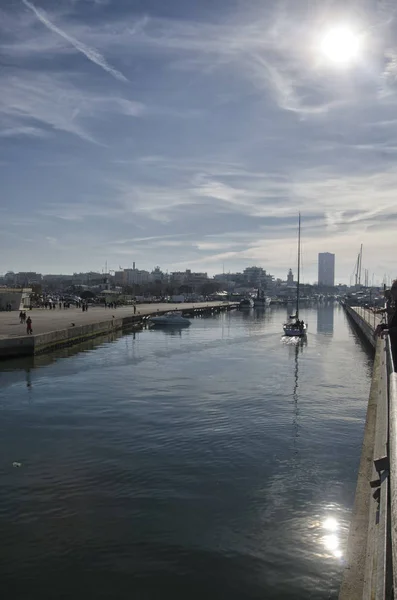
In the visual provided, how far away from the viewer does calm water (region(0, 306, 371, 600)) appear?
941 centimetres

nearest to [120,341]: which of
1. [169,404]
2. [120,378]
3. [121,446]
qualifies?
[120,378]

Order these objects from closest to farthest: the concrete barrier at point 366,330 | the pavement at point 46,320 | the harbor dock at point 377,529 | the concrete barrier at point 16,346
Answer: the harbor dock at point 377,529 → the concrete barrier at point 16,346 → the pavement at point 46,320 → the concrete barrier at point 366,330

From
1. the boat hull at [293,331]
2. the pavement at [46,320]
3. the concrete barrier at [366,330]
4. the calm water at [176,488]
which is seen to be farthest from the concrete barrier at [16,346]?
the boat hull at [293,331]

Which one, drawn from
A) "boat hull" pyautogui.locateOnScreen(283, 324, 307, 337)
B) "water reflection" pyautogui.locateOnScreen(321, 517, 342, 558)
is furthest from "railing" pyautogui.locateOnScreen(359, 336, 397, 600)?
"boat hull" pyautogui.locateOnScreen(283, 324, 307, 337)

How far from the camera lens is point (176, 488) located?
1338cm

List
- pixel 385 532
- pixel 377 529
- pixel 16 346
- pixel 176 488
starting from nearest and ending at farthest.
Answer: pixel 385 532
pixel 377 529
pixel 176 488
pixel 16 346

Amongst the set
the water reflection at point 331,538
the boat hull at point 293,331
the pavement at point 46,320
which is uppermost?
the pavement at point 46,320

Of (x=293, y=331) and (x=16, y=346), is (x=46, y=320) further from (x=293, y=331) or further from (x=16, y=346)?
(x=293, y=331)

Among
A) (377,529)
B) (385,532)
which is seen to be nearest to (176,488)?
(377,529)

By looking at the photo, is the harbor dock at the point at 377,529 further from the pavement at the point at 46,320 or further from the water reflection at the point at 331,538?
the pavement at the point at 46,320

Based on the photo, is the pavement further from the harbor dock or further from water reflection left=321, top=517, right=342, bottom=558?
the harbor dock

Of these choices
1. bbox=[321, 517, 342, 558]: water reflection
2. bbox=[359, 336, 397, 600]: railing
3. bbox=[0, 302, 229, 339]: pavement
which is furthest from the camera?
bbox=[0, 302, 229, 339]: pavement

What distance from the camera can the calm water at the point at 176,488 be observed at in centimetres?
941

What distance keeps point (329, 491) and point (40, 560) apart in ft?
24.4
